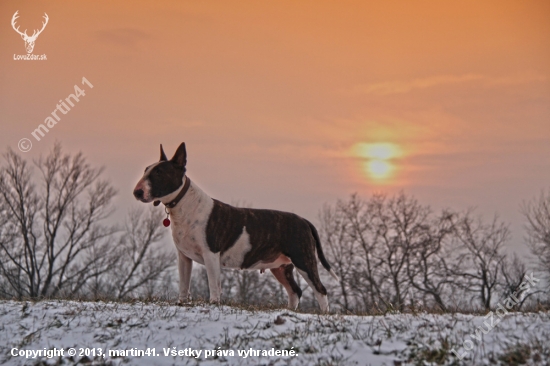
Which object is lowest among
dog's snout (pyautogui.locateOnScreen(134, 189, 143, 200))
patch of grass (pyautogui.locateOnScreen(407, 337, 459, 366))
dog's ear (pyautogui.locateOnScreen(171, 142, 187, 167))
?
patch of grass (pyautogui.locateOnScreen(407, 337, 459, 366))

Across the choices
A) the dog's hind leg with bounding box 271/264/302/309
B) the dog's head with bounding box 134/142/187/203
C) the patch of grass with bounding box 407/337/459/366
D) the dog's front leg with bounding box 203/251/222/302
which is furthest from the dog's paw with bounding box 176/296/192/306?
the patch of grass with bounding box 407/337/459/366

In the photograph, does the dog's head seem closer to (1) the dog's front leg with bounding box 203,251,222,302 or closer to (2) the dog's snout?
(2) the dog's snout

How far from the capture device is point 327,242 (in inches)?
2867

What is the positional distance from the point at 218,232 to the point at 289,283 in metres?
2.25

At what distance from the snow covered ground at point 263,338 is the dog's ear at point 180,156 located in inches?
121

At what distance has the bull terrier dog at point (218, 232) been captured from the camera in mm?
12156

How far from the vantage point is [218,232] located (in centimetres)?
1239

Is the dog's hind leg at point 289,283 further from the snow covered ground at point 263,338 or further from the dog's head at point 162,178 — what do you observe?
the snow covered ground at point 263,338

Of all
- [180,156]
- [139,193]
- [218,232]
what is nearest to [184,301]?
[218,232]

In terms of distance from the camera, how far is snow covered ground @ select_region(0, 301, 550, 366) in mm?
8336

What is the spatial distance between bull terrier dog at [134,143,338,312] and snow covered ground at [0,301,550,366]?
202 cm

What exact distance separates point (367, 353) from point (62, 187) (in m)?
55.6

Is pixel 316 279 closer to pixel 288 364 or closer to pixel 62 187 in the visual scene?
pixel 288 364

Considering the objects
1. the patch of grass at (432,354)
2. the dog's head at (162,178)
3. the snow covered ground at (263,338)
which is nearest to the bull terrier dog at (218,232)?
the dog's head at (162,178)
